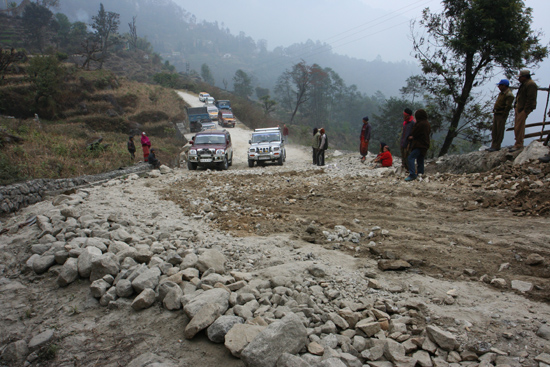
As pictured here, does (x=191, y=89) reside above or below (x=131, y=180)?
above

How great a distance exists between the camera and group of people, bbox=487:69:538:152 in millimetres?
6387

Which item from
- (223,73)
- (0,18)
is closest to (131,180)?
(0,18)

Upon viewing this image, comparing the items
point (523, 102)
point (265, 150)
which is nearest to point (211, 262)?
point (523, 102)

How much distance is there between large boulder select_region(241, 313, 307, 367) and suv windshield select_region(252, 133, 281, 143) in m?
12.7

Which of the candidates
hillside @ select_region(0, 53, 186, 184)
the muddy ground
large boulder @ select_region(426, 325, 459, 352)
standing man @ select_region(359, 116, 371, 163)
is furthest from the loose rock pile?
standing man @ select_region(359, 116, 371, 163)

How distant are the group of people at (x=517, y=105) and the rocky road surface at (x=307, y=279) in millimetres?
1264

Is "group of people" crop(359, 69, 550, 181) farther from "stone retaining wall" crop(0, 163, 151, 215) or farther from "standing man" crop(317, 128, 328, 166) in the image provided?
"stone retaining wall" crop(0, 163, 151, 215)

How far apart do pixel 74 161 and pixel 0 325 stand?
10.2 metres

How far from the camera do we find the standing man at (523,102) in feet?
20.8

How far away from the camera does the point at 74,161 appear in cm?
1167

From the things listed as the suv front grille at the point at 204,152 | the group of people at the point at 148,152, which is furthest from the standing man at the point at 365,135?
the group of people at the point at 148,152

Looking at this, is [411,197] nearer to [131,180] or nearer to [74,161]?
[131,180]

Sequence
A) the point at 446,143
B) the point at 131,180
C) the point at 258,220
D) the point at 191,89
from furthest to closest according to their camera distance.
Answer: the point at 191,89, the point at 446,143, the point at 131,180, the point at 258,220

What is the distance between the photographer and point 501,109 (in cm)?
723
